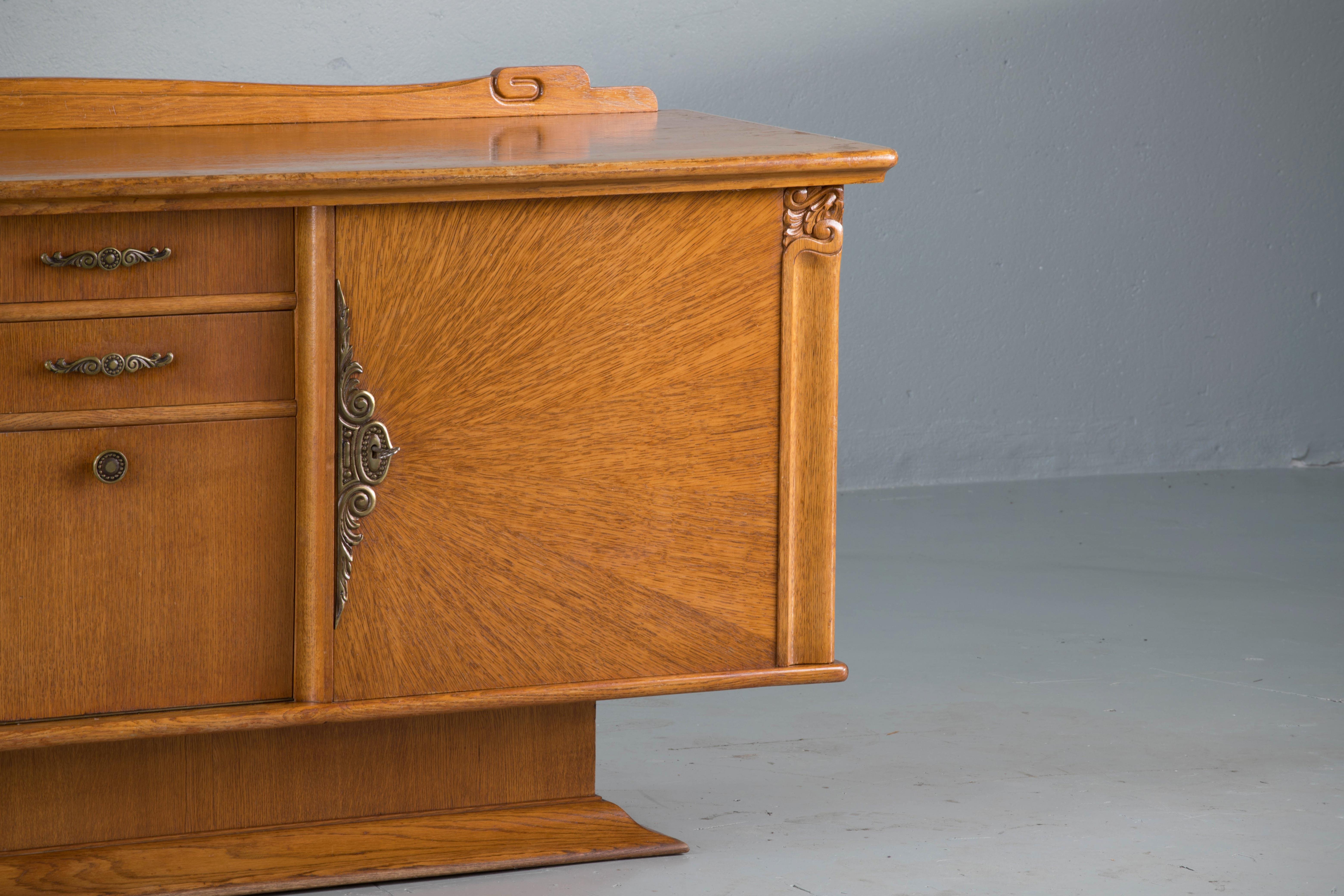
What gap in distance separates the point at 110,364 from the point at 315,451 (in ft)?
0.75

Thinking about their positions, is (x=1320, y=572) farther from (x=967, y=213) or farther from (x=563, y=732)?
(x=563, y=732)

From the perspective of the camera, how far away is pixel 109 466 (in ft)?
5.70

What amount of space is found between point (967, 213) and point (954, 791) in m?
2.05

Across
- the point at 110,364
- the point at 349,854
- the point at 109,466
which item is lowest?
the point at 349,854

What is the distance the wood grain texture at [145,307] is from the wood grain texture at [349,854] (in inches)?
27.1

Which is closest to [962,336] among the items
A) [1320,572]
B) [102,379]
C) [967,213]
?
[967,213]

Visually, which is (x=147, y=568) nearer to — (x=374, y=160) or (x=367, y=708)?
(x=367, y=708)

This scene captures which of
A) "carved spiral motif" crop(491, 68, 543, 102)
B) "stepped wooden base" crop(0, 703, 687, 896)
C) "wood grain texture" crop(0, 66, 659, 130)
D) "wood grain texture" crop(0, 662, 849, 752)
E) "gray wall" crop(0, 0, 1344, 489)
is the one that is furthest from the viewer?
"gray wall" crop(0, 0, 1344, 489)

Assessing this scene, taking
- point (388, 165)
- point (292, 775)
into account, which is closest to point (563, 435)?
point (388, 165)

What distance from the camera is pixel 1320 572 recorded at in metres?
3.35

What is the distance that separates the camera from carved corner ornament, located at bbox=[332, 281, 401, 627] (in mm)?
1779

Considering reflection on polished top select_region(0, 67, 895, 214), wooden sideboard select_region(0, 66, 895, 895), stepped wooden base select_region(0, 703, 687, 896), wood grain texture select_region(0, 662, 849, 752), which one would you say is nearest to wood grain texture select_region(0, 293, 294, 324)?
wooden sideboard select_region(0, 66, 895, 895)

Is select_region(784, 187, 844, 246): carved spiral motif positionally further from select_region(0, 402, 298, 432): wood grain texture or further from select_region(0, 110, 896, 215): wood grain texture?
select_region(0, 402, 298, 432): wood grain texture

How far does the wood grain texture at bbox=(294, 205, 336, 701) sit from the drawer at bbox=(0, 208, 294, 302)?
24 millimetres
